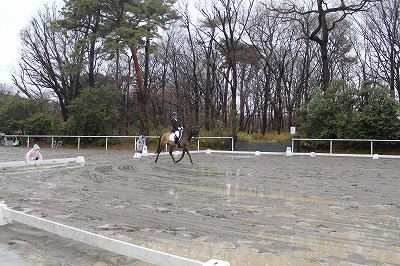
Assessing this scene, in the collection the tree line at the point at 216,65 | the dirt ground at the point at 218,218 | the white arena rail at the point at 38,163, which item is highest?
the tree line at the point at 216,65

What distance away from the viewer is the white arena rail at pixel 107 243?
3.55m

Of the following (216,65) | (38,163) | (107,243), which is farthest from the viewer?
(216,65)

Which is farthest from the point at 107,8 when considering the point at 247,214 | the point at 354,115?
the point at 247,214

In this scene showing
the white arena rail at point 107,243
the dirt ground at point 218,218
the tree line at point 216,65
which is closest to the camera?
the white arena rail at point 107,243

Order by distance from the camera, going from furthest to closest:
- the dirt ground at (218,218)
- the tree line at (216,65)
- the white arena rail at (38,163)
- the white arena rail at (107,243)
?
the tree line at (216,65)
the white arena rail at (38,163)
the dirt ground at (218,218)
the white arena rail at (107,243)

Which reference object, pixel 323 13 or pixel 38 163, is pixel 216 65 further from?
pixel 38 163

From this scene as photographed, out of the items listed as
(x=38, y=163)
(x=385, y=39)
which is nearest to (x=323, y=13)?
(x=385, y=39)

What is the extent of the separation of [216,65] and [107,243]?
128ft

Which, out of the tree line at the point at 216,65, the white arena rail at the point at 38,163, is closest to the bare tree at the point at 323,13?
the tree line at the point at 216,65

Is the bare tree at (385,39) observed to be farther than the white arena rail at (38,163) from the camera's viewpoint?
Yes

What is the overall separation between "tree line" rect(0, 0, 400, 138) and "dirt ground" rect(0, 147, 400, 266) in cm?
1607

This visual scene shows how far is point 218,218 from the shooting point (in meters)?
6.13

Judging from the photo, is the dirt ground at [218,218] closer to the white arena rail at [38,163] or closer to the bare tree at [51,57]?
the white arena rail at [38,163]

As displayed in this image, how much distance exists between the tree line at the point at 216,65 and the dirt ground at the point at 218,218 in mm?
16070
